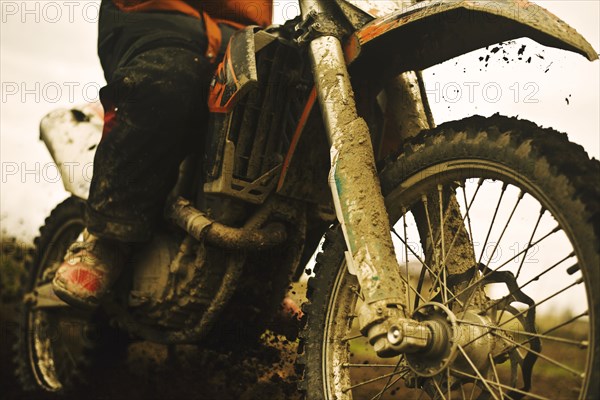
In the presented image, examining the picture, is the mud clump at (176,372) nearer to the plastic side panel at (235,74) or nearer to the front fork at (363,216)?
the plastic side panel at (235,74)

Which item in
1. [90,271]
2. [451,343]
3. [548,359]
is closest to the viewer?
[548,359]

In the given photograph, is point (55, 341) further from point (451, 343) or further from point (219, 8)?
point (451, 343)

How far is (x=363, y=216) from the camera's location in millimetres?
2234

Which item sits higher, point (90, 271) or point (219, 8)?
point (219, 8)

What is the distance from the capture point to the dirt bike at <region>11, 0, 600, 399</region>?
2045 millimetres

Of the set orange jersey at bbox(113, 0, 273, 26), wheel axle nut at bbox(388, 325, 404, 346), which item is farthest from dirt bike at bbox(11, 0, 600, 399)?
orange jersey at bbox(113, 0, 273, 26)

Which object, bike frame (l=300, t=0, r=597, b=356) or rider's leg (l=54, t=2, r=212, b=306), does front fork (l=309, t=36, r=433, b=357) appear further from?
rider's leg (l=54, t=2, r=212, b=306)

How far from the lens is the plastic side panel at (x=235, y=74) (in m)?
2.72

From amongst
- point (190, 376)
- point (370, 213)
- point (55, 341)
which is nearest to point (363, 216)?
point (370, 213)

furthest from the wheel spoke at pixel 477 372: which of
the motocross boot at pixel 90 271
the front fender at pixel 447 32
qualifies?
the motocross boot at pixel 90 271

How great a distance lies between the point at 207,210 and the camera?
124 inches

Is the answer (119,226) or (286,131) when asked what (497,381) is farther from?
(119,226)

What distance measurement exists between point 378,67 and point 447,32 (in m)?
0.34

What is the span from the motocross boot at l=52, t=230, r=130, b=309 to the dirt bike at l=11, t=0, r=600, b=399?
11 centimetres
